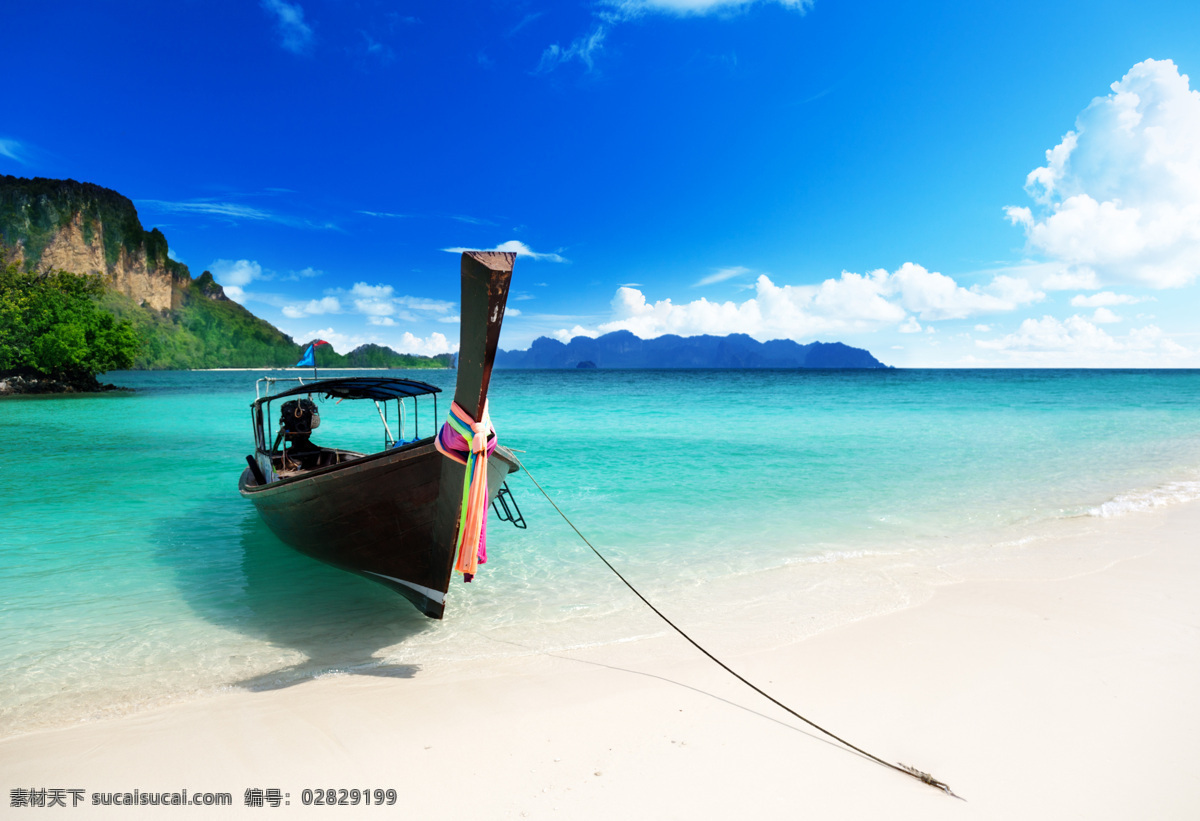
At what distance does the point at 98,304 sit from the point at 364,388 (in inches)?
3866

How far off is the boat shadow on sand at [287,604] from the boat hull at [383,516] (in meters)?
0.52

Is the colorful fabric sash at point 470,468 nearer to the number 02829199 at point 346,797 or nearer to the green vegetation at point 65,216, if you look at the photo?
the number 02829199 at point 346,797

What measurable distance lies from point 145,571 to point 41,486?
24.1 ft

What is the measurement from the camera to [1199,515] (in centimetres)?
888

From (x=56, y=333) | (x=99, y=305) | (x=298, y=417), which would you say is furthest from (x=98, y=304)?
(x=298, y=417)

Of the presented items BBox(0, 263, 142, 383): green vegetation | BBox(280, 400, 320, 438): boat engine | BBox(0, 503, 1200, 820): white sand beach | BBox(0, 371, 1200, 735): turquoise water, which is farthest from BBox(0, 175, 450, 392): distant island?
BBox(0, 503, 1200, 820): white sand beach

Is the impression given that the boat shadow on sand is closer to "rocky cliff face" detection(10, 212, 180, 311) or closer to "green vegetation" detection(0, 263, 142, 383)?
"green vegetation" detection(0, 263, 142, 383)

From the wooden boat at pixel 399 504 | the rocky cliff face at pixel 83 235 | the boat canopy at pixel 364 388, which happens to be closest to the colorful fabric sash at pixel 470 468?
the wooden boat at pixel 399 504

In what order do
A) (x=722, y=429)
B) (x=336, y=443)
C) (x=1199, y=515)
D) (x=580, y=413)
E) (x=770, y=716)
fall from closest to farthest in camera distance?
(x=770, y=716) < (x=1199, y=515) < (x=336, y=443) < (x=722, y=429) < (x=580, y=413)

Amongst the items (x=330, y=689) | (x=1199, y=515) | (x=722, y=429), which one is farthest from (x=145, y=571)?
(x=722, y=429)

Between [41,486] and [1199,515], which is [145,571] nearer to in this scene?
[41,486]

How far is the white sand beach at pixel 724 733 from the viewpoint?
3.03 m

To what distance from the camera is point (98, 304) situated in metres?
78.6

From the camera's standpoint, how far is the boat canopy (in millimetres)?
7211
